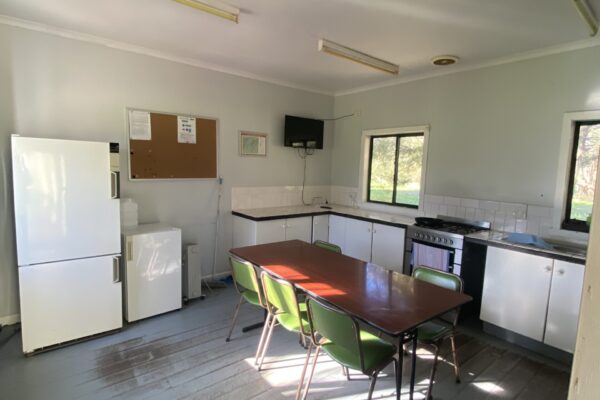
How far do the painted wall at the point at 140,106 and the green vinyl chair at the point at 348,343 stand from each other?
2460mm

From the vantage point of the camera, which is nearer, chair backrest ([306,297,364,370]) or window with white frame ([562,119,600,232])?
chair backrest ([306,297,364,370])

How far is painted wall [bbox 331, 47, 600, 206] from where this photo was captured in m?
2.96

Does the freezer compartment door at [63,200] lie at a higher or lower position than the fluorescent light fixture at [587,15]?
lower

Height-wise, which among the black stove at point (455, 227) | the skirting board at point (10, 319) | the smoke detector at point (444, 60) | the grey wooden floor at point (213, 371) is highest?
the smoke detector at point (444, 60)

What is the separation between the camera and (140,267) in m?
3.02

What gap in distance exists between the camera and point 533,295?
8.95ft

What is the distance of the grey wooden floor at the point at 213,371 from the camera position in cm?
217

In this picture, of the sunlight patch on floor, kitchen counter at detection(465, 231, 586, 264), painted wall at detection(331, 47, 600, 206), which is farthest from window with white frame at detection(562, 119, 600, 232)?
the sunlight patch on floor

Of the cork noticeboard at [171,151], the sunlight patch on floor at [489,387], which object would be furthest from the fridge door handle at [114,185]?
the sunlight patch on floor at [489,387]

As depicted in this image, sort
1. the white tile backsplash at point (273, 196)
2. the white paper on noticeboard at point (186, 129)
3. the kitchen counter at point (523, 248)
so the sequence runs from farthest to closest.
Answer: the white tile backsplash at point (273, 196)
the white paper on noticeboard at point (186, 129)
the kitchen counter at point (523, 248)

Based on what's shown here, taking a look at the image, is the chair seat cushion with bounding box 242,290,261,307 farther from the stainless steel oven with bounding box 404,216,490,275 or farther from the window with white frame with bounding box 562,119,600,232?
the window with white frame with bounding box 562,119,600,232

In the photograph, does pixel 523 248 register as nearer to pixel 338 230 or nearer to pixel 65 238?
pixel 338 230

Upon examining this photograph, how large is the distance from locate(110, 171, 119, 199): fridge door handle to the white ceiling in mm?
1267

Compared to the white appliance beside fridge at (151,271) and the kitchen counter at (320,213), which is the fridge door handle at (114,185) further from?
the kitchen counter at (320,213)
